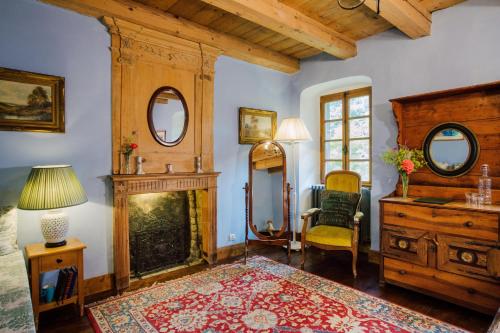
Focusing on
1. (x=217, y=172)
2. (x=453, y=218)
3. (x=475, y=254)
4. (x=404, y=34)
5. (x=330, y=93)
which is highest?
(x=404, y=34)

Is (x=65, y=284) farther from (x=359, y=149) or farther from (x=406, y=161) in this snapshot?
(x=359, y=149)

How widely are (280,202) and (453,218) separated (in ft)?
7.38

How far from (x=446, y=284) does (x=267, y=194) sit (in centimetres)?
240

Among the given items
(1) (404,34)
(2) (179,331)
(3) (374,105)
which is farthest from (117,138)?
(1) (404,34)

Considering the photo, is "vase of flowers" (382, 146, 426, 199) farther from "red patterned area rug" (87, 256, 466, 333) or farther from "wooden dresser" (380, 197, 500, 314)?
"red patterned area rug" (87, 256, 466, 333)

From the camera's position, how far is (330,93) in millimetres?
4625

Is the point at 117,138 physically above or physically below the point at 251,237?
above

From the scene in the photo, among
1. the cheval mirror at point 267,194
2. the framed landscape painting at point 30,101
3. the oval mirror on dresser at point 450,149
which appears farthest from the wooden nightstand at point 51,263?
the oval mirror on dresser at point 450,149

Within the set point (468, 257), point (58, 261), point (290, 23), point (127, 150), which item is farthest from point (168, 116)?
point (468, 257)

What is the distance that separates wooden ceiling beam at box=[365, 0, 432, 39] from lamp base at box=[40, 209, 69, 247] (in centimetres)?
317

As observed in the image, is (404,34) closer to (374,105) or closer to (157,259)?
(374,105)

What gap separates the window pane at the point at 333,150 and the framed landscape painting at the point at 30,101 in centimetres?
363

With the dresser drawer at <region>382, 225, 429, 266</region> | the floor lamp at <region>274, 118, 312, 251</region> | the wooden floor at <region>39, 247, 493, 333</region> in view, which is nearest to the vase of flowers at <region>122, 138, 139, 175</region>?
the wooden floor at <region>39, 247, 493, 333</region>

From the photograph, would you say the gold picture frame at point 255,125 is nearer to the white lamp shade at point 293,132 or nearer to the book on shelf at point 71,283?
the white lamp shade at point 293,132
